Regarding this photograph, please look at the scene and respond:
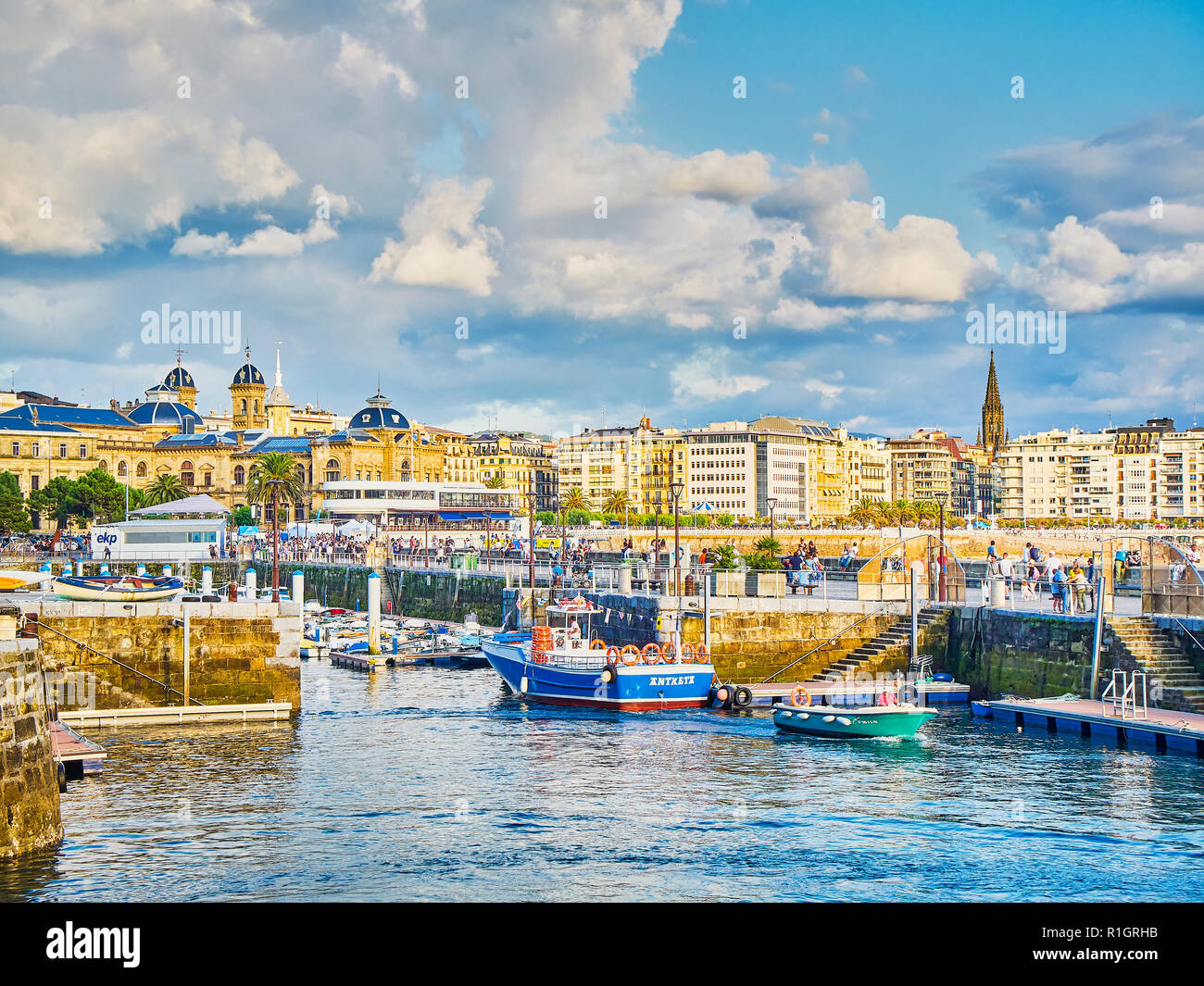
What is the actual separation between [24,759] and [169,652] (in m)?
15.7

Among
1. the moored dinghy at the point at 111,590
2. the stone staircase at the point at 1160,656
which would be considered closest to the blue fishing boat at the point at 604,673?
the stone staircase at the point at 1160,656

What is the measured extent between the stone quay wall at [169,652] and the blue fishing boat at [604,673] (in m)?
7.37

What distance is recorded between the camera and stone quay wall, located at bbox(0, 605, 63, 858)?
17.6 metres

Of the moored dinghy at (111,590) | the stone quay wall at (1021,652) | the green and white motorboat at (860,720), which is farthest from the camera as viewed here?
the moored dinghy at (111,590)

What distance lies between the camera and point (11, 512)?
447ft

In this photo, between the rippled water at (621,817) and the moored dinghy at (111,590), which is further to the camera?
the moored dinghy at (111,590)

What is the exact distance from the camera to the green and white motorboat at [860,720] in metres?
30.7

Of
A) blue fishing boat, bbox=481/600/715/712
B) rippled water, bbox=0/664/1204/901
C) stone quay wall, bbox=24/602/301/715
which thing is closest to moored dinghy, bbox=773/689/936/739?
rippled water, bbox=0/664/1204/901

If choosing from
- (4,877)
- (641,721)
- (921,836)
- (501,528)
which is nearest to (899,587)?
(641,721)

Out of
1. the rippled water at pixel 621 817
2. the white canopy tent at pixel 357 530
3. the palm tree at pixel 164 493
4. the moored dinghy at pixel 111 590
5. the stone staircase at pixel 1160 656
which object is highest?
the palm tree at pixel 164 493

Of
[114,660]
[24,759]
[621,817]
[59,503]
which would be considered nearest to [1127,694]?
[621,817]

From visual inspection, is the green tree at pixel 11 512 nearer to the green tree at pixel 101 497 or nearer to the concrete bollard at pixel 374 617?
the green tree at pixel 101 497
